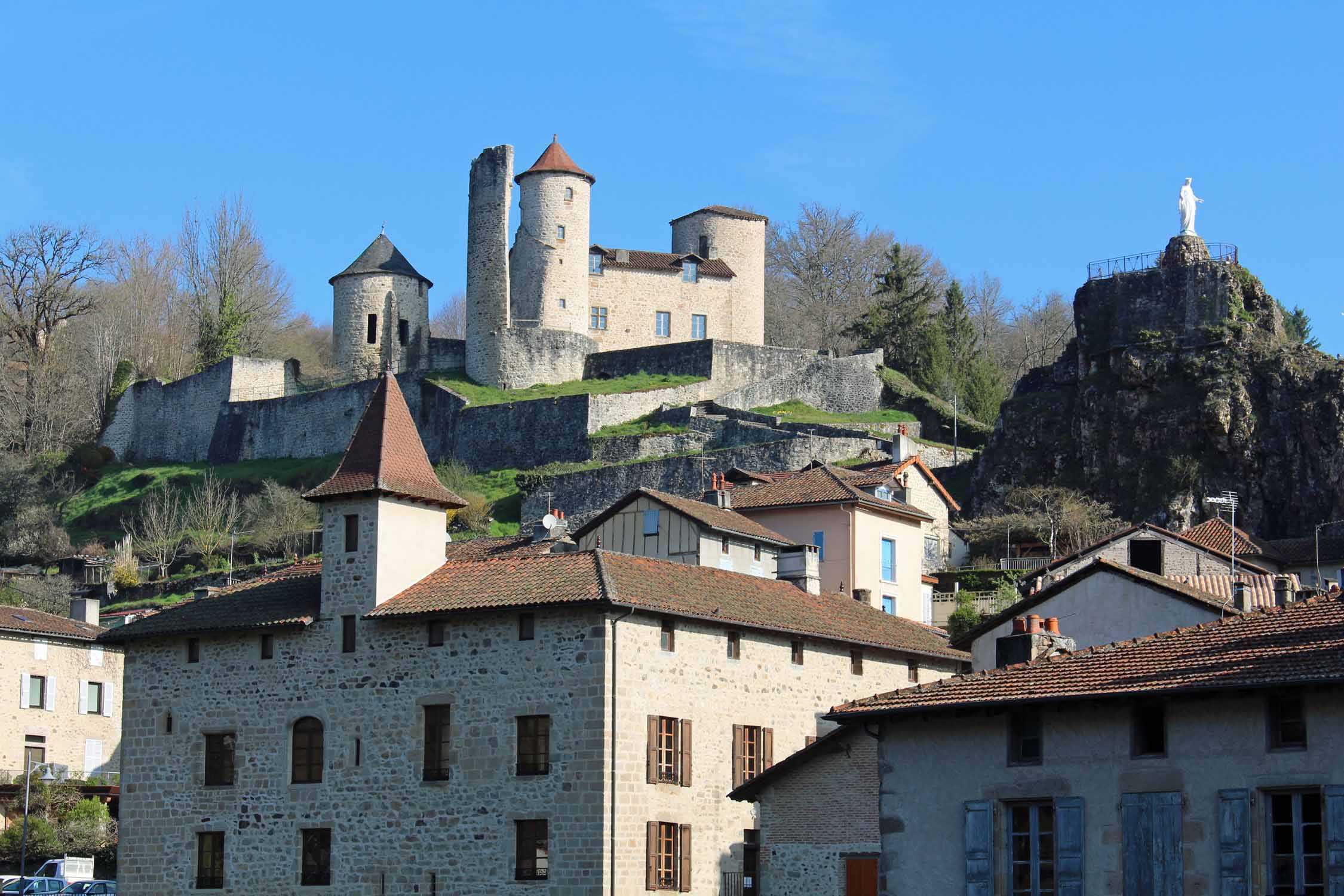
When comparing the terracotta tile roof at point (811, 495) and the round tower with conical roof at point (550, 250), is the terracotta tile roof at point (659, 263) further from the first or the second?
the terracotta tile roof at point (811, 495)

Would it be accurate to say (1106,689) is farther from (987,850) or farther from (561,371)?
(561,371)

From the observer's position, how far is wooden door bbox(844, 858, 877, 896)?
1251 inches

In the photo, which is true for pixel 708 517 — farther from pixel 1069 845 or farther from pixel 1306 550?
pixel 1069 845

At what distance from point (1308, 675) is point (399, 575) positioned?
1933cm

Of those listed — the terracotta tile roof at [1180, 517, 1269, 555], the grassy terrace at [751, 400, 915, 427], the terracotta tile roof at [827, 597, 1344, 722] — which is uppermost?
the grassy terrace at [751, 400, 915, 427]

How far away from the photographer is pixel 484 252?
89375 mm

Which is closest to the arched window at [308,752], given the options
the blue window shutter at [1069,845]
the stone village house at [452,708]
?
the stone village house at [452,708]

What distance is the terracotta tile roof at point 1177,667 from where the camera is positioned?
24062 millimetres

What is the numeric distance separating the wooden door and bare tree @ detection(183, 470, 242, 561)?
167 feet

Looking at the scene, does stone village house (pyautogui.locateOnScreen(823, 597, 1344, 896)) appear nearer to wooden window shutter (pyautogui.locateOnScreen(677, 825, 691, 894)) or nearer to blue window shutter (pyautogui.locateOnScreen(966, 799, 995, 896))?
blue window shutter (pyautogui.locateOnScreen(966, 799, 995, 896))

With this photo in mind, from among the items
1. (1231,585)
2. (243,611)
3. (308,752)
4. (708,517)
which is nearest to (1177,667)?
(1231,585)

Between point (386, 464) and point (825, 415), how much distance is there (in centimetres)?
4593

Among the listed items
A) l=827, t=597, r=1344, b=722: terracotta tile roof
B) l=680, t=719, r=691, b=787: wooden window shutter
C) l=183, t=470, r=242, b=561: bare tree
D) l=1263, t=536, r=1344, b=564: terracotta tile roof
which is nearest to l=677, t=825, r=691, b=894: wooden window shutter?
l=680, t=719, r=691, b=787: wooden window shutter

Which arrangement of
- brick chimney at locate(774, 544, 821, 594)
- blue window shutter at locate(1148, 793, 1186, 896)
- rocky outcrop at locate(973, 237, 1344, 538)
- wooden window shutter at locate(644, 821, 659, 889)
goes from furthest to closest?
rocky outcrop at locate(973, 237, 1344, 538), brick chimney at locate(774, 544, 821, 594), wooden window shutter at locate(644, 821, 659, 889), blue window shutter at locate(1148, 793, 1186, 896)
